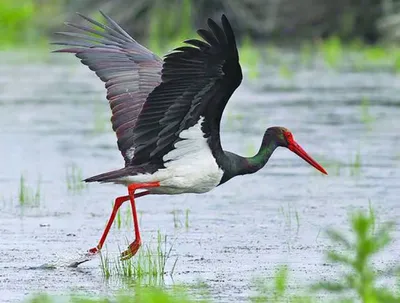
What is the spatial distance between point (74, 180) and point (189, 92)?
10.8 feet

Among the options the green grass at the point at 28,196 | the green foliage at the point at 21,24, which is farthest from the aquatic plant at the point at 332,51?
the green grass at the point at 28,196

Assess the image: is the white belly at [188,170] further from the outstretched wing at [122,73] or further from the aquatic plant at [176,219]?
the aquatic plant at [176,219]

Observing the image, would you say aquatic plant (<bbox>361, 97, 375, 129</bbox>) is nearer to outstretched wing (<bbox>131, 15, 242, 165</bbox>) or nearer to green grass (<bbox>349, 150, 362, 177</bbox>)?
green grass (<bbox>349, 150, 362, 177</bbox>)

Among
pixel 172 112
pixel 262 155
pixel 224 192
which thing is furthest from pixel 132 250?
pixel 224 192

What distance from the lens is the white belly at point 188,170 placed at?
24.1ft

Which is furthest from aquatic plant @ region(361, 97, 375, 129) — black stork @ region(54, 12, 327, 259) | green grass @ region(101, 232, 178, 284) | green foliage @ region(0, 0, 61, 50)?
green foliage @ region(0, 0, 61, 50)

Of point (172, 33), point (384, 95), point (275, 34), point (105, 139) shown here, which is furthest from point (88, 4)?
point (105, 139)

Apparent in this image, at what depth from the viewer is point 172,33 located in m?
23.1

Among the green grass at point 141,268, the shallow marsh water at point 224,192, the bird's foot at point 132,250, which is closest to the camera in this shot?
the green grass at point 141,268

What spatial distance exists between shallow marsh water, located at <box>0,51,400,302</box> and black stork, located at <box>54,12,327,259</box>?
0.45 meters

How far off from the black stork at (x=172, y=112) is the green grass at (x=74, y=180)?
1733 millimetres

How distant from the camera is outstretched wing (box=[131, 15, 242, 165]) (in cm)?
659

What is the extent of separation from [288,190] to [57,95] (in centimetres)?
712

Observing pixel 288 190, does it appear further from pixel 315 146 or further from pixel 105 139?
pixel 105 139
